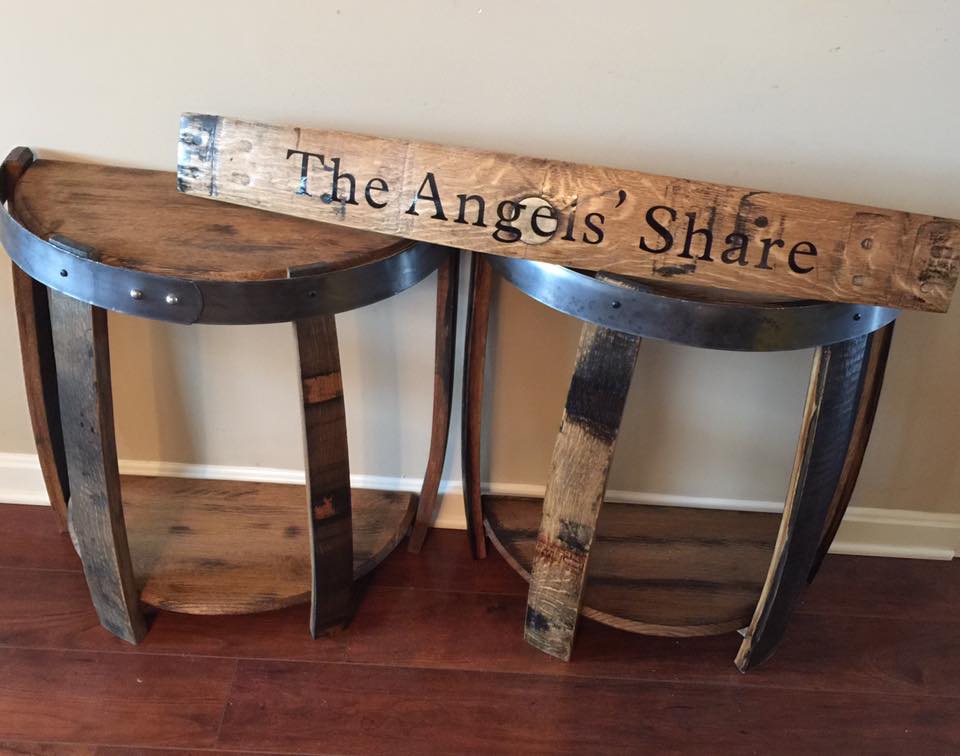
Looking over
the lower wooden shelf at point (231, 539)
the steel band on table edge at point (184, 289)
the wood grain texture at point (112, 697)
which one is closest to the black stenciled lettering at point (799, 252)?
the steel band on table edge at point (184, 289)

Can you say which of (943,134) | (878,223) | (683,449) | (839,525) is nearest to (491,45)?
(878,223)

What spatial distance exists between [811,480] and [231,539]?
3.14 feet

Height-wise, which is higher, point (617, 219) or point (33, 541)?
point (617, 219)

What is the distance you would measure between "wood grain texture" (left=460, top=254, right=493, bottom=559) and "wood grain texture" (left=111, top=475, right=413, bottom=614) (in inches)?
5.2

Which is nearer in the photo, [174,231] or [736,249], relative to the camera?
[736,249]

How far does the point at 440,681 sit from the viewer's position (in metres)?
1.45

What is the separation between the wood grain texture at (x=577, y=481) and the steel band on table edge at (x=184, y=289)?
313mm

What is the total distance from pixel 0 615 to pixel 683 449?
121cm

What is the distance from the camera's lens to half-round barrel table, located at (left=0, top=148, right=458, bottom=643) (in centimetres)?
113

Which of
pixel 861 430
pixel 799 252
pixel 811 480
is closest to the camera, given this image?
pixel 799 252

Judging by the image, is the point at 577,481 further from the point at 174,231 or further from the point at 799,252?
the point at 174,231

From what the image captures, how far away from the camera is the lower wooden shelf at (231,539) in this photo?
1465mm

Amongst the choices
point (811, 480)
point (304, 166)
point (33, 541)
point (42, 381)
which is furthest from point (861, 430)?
point (33, 541)

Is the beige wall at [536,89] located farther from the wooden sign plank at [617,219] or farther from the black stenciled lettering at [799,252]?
the black stenciled lettering at [799,252]
